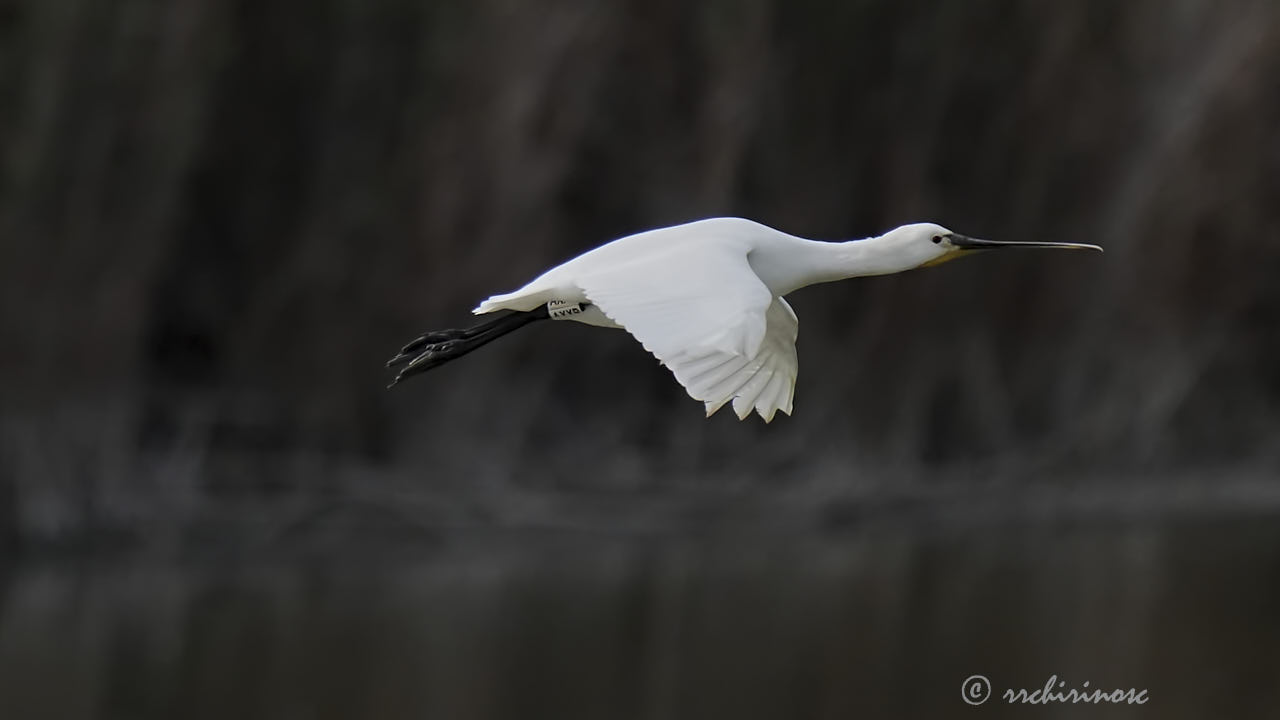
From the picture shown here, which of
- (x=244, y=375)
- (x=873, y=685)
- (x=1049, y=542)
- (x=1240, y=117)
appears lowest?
(x=873, y=685)

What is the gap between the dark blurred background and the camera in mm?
13805

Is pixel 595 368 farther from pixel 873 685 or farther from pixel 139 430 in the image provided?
pixel 873 685

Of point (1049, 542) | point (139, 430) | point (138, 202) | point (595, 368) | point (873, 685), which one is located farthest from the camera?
point (595, 368)

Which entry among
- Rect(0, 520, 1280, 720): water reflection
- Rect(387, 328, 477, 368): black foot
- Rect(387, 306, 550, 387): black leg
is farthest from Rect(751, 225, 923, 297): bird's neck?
Rect(0, 520, 1280, 720): water reflection

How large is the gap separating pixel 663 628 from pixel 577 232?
12.9 feet

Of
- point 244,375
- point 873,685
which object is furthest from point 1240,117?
point 244,375

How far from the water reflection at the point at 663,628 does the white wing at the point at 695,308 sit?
6.63 metres

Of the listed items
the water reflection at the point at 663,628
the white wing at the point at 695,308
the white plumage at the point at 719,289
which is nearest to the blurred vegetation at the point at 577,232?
the water reflection at the point at 663,628

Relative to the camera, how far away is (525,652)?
44.5 feet

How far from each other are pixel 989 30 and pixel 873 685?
651 cm

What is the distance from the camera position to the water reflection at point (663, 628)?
12.7 m

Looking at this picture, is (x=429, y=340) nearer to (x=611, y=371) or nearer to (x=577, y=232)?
(x=577, y=232)

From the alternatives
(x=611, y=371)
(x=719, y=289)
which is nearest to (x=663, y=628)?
(x=611, y=371)

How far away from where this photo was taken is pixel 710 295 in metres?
5.43
